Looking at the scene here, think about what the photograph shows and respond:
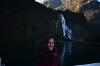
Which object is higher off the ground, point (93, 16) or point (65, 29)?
point (93, 16)

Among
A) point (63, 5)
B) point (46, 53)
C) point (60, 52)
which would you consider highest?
point (63, 5)

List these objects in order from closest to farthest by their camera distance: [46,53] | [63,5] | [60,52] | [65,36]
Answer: [46,53] < [60,52] < [65,36] < [63,5]

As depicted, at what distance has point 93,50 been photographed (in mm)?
7867

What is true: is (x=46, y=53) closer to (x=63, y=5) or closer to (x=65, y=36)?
(x=65, y=36)

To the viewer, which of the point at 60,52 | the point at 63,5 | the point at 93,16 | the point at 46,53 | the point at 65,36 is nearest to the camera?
the point at 46,53

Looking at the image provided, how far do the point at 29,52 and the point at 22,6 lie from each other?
89cm

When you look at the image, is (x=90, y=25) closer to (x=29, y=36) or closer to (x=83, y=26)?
(x=83, y=26)

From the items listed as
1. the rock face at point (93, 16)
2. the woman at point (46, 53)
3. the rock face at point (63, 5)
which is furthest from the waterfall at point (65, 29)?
the woman at point (46, 53)

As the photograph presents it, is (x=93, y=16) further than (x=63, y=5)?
No

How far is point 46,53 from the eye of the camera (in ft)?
9.00

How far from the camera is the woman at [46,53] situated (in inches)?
107

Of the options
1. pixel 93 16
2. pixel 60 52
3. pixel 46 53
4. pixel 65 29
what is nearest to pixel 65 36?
pixel 65 29

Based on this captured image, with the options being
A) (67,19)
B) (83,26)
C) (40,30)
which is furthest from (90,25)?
(40,30)

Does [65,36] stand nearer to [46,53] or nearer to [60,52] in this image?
[60,52]
